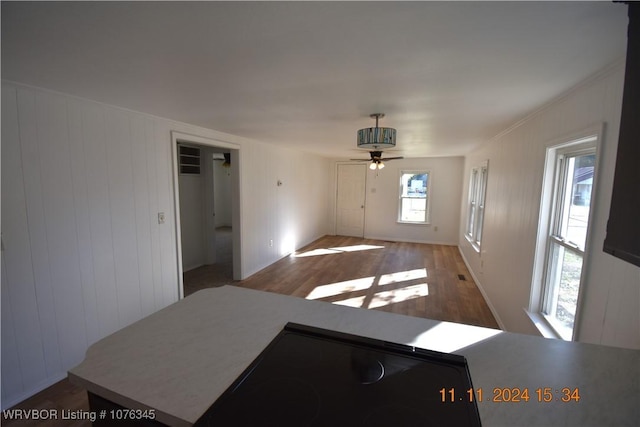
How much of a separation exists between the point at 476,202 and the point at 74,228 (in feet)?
18.5

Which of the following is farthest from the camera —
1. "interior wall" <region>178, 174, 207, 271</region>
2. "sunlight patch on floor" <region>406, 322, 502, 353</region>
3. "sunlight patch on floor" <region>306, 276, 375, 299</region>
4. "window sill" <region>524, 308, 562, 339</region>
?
"interior wall" <region>178, 174, 207, 271</region>

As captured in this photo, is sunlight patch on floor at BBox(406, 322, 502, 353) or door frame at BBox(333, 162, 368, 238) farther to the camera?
door frame at BBox(333, 162, 368, 238)

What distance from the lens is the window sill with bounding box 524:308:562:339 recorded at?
75.3 inches

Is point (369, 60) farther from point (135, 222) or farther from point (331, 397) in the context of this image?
point (135, 222)

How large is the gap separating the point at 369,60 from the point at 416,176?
19.9 feet

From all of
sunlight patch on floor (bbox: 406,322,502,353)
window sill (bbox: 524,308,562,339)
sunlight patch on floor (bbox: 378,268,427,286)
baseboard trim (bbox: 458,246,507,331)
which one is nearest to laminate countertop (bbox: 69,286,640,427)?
sunlight patch on floor (bbox: 406,322,502,353)

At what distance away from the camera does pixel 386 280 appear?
4387 millimetres

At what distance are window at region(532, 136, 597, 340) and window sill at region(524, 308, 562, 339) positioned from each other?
2 cm

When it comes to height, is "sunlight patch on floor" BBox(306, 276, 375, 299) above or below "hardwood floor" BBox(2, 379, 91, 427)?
above

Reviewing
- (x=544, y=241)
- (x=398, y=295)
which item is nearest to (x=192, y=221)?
(x=398, y=295)

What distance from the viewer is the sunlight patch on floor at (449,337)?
0.97 m

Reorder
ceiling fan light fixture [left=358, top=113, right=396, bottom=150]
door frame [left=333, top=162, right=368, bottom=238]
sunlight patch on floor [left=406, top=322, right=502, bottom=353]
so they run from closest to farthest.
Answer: sunlight patch on floor [left=406, top=322, right=502, bottom=353], ceiling fan light fixture [left=358, top=113, right=396, bottom=150], door frame [left=333, top=162, right=368, bottom=238]

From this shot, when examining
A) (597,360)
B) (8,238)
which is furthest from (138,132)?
(597,360)

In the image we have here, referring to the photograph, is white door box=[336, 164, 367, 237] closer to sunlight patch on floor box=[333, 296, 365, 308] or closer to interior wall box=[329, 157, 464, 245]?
interior wall box=[329, 157, 464, 245]
